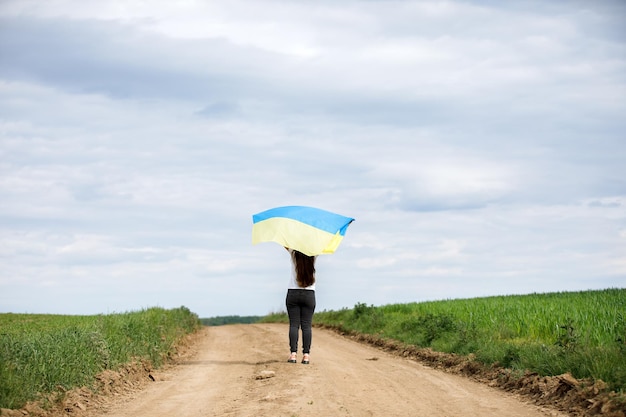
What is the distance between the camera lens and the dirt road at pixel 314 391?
10.9m

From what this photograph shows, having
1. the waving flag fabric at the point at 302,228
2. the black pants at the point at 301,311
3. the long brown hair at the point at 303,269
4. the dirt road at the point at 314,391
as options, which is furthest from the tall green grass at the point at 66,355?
the long brown hair at the point at 303,269

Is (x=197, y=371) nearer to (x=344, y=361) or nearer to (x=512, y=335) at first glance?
(x=344, y=361)

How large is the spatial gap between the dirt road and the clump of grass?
129 centimetres

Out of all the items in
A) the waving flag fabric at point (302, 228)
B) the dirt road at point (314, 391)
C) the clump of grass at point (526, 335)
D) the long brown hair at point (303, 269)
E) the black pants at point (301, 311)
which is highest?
the waving flag fabric at point (302, 228)

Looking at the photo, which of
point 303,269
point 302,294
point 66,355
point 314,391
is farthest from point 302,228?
point 66,355

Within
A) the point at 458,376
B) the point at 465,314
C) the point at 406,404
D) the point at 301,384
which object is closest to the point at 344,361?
the point at 458,376

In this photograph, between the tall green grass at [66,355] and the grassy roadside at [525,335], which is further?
the grassy roadside at [525,335]

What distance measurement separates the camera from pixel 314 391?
12.1 metres

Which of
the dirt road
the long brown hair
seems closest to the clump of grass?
the dirt road

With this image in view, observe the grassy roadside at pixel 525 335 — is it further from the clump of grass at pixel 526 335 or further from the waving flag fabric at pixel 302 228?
the waving flag fabric at pixel 302 228

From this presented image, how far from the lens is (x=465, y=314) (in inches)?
1003

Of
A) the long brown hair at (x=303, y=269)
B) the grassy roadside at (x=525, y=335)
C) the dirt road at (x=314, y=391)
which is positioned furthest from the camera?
the long brown hair at (x=303, y=269)

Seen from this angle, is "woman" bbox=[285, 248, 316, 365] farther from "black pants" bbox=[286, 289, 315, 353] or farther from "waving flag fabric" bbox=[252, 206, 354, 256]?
"waving flag fabric" bbox=[252, 206, 354, 256]

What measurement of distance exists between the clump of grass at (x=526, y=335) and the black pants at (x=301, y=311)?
441 centimetres
